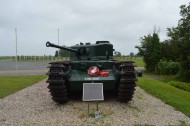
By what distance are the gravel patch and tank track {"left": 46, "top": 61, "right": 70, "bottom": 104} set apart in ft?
1.20

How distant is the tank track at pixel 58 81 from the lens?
9953mm

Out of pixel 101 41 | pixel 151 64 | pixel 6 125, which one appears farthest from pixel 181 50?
pixel 6 125

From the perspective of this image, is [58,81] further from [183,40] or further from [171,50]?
[171,50]

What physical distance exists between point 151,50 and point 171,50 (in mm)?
1916

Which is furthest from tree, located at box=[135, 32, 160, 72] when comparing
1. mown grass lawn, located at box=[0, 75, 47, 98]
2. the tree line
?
mown grass lawn, located at box=[0, 75, 47, 98]

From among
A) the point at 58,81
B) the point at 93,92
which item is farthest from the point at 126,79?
the point at 58,81

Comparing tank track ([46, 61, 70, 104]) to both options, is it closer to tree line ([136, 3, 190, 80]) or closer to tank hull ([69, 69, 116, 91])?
tank hull ([69, 69, 116, 91])

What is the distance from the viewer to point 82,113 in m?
9.41

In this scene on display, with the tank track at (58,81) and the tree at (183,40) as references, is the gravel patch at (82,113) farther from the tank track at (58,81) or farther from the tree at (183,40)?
the tree at (183,40)

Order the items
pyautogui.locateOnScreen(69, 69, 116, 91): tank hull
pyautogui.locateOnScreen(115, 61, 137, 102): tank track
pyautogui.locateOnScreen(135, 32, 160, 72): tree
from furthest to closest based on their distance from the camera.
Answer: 1. pyautogui.locateOnScreen(135, 32, 160, 72): tree
2. pyautogui.locateOnScreen(69, 69, 116, 91): tank hull
3. pyautogui.locateOnScreen(115, 61, 137, 102): tank track

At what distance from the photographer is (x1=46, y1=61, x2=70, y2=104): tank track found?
9.95m

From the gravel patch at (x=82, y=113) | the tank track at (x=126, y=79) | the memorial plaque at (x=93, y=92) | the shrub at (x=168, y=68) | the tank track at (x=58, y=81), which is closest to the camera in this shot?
the gravel patch at (x=82, y=113)

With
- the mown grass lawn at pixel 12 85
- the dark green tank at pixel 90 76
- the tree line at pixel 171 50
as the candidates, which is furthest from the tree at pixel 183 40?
the dark green tank at pixel 90 76

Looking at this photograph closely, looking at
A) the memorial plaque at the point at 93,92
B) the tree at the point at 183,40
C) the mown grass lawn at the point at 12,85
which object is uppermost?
the tree at the point at 183,40
